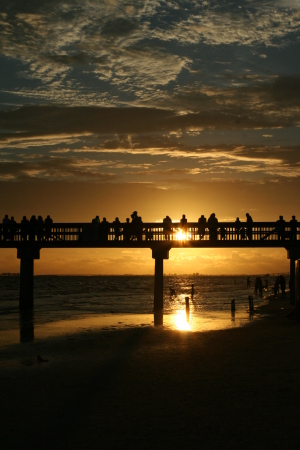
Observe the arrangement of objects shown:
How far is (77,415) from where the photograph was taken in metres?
11.5

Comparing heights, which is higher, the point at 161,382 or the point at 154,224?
the point at 154,224

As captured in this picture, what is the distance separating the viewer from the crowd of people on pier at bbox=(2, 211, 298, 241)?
1368 inches

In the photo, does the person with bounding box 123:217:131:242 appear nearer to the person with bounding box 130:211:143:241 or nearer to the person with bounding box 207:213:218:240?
the person with bounding box 130:211:143:241

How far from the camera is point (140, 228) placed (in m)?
35.8

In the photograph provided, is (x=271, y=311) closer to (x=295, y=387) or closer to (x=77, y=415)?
(x=295, y=387)

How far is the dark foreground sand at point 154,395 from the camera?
994 centimetres

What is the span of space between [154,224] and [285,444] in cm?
2682

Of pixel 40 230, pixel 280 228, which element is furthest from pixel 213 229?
pixel 40 230

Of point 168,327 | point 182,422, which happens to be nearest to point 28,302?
point 168,327

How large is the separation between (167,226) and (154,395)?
23.2m

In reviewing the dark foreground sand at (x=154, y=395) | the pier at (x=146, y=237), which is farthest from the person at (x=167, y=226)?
the dark foreground sand at (x=154, y=395)

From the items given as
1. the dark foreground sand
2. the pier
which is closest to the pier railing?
the pier

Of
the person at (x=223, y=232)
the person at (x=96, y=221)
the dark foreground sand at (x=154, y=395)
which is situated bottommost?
the dark foreground sand at (x=154, y=395)

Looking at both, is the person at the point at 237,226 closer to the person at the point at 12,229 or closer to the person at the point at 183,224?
the person at the point at 183,224
